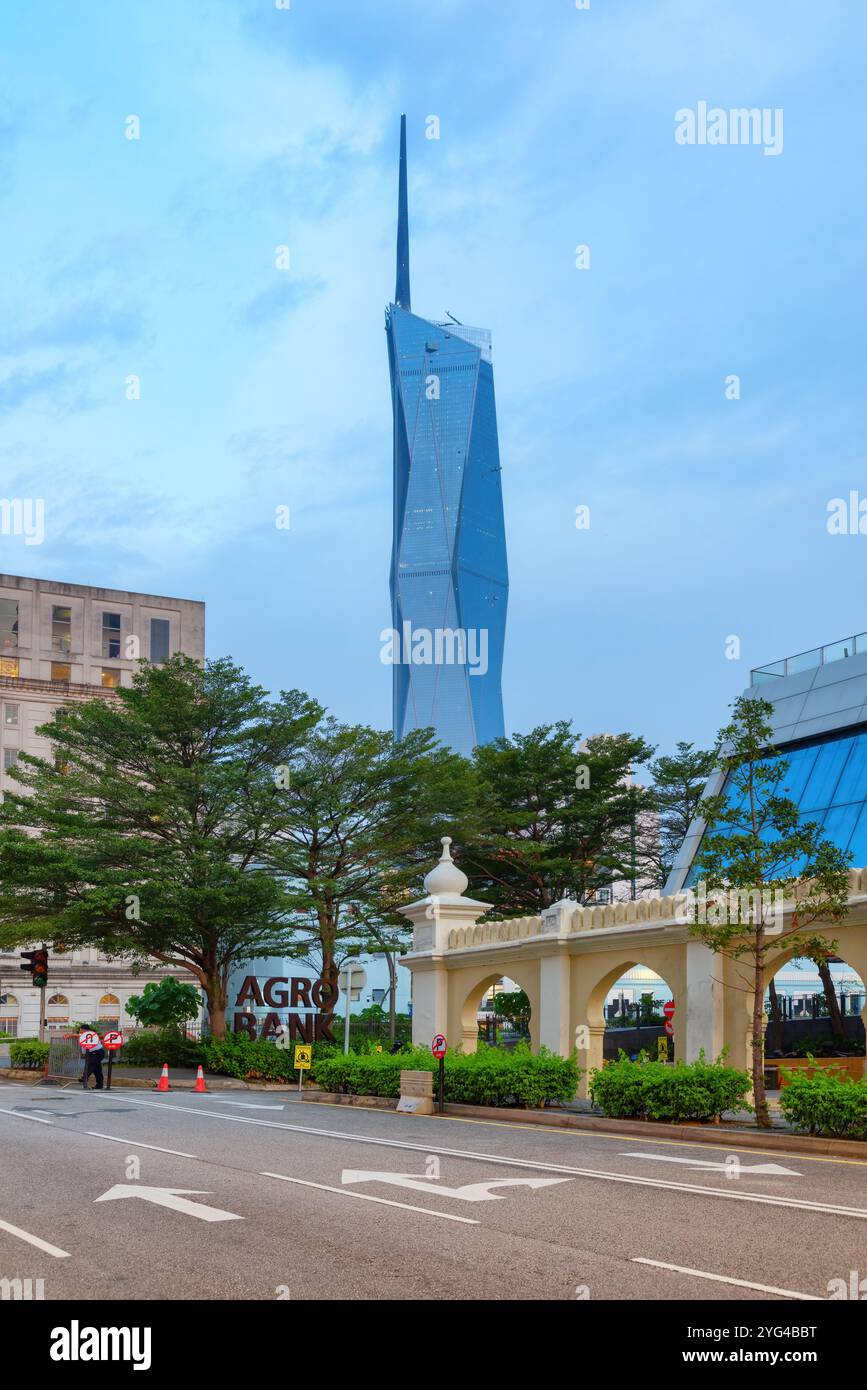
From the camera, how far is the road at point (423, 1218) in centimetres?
926

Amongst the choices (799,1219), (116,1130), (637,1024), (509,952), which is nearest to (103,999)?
(637,1024)

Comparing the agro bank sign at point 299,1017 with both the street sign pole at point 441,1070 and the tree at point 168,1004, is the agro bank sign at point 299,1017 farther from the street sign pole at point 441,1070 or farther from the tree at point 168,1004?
the street sign pole at point 441,1070

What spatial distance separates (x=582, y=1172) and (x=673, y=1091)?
6461mm

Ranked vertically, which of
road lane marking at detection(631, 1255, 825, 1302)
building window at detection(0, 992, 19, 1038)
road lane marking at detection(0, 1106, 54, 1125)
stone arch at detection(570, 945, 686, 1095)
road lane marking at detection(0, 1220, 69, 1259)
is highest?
stone arch at detection(570, 945, 686, 1095)

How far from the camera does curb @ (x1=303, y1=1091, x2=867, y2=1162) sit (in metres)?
18.8

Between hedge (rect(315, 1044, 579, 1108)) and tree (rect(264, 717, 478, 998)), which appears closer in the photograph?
hedge (rect(315, 1044, 579, 1108))

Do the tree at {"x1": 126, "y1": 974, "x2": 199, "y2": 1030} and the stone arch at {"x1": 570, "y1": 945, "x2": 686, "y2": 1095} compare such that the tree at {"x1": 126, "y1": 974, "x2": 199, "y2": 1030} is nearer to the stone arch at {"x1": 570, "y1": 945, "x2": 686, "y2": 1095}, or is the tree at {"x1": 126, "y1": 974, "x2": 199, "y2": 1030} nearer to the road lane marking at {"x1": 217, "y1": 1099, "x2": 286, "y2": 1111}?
the road lane marking at {"x1": 217, "y1": 1099, "x2": 286, "y2": 1111}

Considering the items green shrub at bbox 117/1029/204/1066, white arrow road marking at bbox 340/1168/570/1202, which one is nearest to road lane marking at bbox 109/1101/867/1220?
white arrow road marking at bbox 340/1168/570/1202

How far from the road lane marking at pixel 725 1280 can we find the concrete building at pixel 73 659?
80469 millimetres

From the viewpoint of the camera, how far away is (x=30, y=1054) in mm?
47844

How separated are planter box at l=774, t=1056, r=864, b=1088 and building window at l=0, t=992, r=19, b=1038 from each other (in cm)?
6315

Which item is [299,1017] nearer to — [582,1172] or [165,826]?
[165,826]


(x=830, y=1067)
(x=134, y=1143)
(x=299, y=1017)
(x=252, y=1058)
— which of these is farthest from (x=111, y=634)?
(x=830, y=1067)
